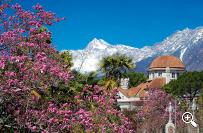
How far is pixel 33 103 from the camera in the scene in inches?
558

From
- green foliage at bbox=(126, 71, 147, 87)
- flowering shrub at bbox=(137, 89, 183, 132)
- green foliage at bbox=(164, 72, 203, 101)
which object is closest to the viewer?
flowering shrub at bbox=(137, 89, 183, 132)

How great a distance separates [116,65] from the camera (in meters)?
53.3

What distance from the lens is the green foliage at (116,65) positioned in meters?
52.7

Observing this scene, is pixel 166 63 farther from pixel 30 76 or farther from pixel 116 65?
pixel 30 76

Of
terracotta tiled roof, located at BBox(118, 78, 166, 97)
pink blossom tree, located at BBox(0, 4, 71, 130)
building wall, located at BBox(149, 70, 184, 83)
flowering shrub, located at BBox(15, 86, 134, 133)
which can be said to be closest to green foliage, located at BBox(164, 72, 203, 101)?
terracotta tiled roof, located at BBox(118, 78, 166, 97)

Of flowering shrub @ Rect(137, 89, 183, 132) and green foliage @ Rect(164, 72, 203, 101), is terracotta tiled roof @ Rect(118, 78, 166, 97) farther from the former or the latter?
flowering shrub @ Rect(137, 89, 183, 132)

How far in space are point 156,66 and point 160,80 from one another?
70.5 feet

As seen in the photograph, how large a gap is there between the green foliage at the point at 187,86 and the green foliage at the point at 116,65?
25.2 metres

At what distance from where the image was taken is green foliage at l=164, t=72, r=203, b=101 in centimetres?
7944

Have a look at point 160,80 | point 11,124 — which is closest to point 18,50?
point 11,124

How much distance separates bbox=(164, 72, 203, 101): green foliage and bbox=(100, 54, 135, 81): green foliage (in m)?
25.2

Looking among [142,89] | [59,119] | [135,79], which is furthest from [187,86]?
[59,119]

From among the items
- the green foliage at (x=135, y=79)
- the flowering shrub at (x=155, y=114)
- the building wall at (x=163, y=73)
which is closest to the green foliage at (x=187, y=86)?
the flowering shrub at (x=155, y=114)

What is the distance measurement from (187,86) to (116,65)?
29709mm
